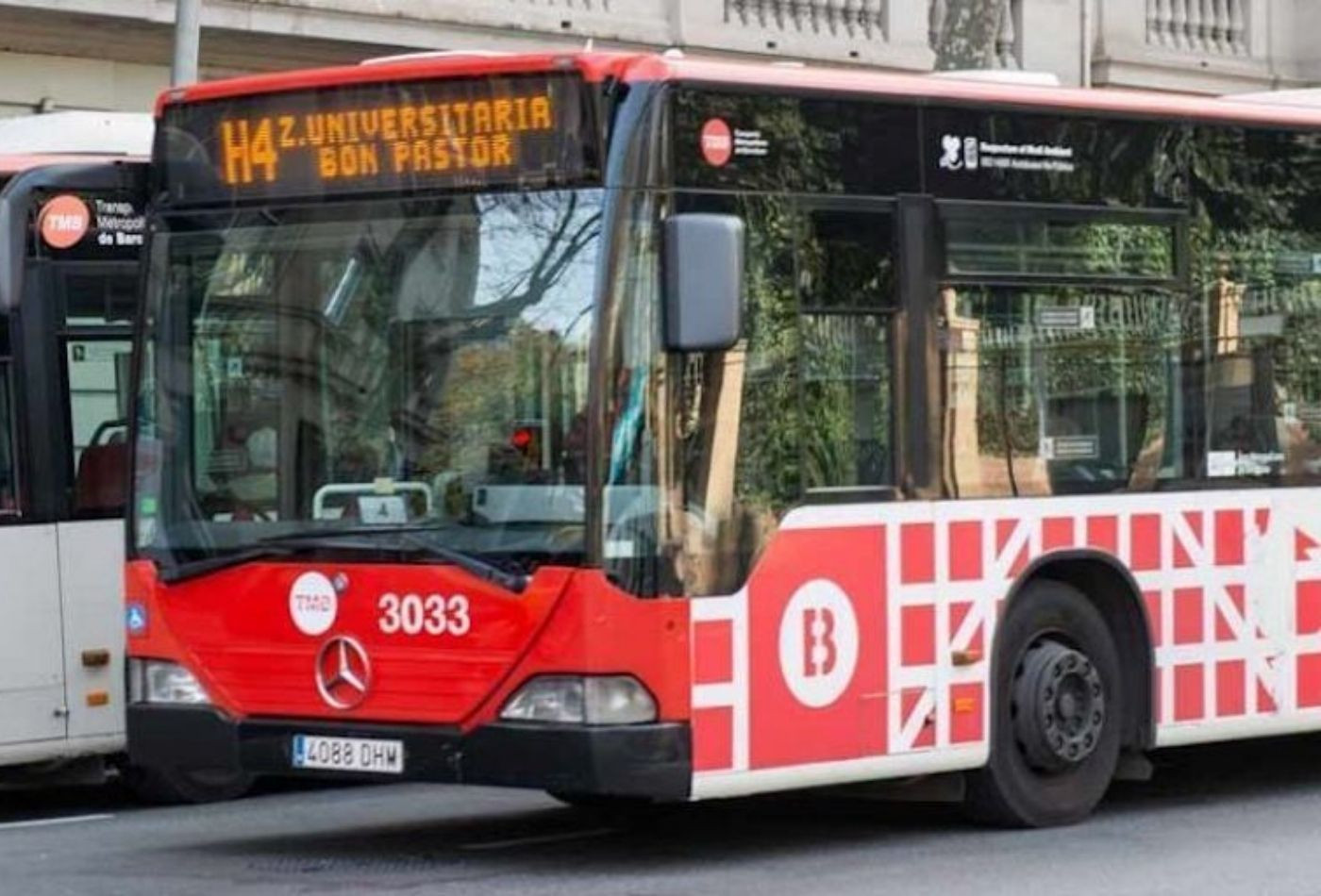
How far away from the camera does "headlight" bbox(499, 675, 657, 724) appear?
1016 centimetres

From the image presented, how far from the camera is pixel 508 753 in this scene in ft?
33.6

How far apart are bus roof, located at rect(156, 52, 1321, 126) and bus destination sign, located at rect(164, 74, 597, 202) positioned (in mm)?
45

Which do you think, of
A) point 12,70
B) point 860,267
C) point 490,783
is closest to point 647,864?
point 490,783

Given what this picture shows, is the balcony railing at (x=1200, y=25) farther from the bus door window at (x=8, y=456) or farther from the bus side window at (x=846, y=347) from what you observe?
the bus side window at (x=846, y=347)

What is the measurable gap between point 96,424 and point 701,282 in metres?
4.36

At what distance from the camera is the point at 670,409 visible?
10.2m

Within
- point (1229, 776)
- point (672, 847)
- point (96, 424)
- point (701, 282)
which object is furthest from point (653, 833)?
point (1229, 776)

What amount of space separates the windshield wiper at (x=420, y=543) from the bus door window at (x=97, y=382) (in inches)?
109

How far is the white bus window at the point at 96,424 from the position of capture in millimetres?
13352

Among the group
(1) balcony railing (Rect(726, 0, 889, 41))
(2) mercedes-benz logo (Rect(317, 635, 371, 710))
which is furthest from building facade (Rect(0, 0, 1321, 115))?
(2) mercedes-benz logo (Rect(317, 635, 371, 710))

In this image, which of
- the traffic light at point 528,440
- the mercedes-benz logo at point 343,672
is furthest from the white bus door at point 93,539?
Answer: the traffic light at point 528,440

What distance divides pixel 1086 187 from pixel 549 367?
9.32ft

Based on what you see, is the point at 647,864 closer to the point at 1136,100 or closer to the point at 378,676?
the point at 378,676

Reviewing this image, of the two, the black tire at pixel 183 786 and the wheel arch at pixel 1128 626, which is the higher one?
the wheel arch at pixel 1128 626
